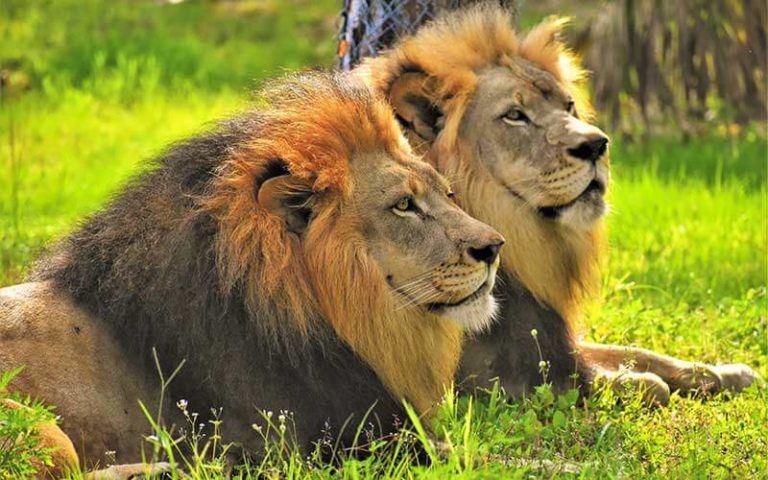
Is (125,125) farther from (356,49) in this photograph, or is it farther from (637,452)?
(637,452)

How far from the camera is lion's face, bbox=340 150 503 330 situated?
4512mm

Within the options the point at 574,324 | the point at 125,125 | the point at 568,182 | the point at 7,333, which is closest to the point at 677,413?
the point at 574,324

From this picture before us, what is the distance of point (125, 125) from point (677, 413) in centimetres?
722

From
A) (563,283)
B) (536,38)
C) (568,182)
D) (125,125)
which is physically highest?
(536,38)

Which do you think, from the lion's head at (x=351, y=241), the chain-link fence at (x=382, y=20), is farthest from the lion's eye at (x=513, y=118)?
the chain-link fence at (x=382, y=20)

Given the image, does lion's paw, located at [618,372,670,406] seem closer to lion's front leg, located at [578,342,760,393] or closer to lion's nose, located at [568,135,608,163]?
lion's front leg, located at [578,342,760,393]

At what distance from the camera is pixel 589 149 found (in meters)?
5.34

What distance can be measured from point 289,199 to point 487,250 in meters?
0.64

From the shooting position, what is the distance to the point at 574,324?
18.7 feet

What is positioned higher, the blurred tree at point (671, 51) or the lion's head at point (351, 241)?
the lion's head at point (351, 241)

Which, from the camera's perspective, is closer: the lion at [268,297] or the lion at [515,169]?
the lion at [268,297]

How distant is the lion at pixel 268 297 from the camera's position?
444 centimetres

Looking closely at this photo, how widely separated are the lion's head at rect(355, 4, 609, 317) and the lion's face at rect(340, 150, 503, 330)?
2.64ft

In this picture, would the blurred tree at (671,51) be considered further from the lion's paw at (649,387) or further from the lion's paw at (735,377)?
the lion's paw at (649,387)
